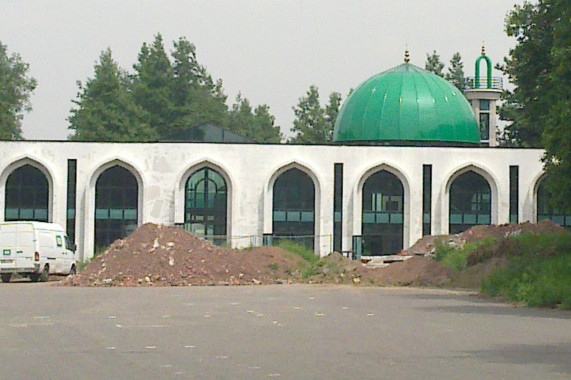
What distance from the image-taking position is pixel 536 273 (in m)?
24.9

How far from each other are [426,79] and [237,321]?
49.4 meters

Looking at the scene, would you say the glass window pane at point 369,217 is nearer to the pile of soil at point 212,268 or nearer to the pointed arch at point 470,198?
the pointed arch at point 470,198

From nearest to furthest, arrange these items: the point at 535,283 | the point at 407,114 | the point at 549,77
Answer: the point at 535,283
the point at 549,77
the point at 407,114

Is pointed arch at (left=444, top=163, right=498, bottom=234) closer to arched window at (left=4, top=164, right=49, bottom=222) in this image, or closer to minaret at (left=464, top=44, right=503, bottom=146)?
→ minaret at (left=464, top=44, right=503, bottom=146)

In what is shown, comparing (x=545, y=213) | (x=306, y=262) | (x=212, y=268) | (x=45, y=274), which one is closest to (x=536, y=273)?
(x=212, y=268)

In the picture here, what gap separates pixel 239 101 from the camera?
131m

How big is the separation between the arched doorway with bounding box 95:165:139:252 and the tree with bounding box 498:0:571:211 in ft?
Result: 86.9

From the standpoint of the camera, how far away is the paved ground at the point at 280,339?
11359 mm

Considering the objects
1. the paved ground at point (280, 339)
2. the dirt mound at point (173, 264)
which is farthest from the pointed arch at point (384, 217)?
the paved ground at point (280, 339)

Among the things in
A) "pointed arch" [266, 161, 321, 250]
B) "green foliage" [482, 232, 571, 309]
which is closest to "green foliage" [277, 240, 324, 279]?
"green foliage" [482, 232, 571, 309]

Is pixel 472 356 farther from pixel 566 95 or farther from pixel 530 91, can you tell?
pixel 530 91

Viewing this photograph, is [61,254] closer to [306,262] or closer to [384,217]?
[306,262]

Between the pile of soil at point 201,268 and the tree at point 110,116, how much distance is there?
50.4m

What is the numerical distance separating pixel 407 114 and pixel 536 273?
1511 inches
